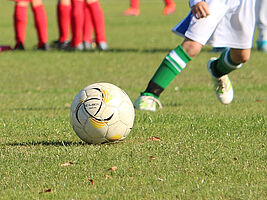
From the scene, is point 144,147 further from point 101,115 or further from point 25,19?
point 25,19

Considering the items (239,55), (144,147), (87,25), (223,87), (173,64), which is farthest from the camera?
(87,25)

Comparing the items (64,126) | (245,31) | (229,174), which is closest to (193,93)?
(245,31)

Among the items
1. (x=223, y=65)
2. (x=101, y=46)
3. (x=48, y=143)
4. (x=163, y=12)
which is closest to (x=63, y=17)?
(x=101, y=46)

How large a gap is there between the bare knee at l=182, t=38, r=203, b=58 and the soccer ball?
4.61 ft

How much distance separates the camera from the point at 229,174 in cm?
405

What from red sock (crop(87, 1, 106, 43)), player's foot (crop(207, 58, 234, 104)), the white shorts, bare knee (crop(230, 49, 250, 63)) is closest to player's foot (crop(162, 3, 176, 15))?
red sock (crop(87, 1, 106, 43))

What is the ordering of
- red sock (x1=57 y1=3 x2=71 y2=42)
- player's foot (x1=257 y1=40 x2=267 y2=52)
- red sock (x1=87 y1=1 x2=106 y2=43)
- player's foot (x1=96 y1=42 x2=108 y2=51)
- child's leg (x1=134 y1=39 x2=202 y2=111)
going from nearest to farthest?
child's leg (x1=134 y1=39 x2=202 y2=111) → player's foot (x1=257 y1=40 x2=267 y2=52) → red sock (x1=87 y1=1 x2=106 y2=43) → player's foot (x1=96 y1=42 x2=108 y2=51) → red sock (x1=57 y1=3 x2=71 y2=42)

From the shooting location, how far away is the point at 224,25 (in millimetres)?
6305

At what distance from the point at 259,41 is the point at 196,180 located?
10.7m

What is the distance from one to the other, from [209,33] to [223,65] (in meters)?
0.95

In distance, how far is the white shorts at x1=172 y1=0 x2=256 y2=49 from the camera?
20.2ft

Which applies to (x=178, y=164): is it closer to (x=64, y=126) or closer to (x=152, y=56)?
(x=64, y=126)

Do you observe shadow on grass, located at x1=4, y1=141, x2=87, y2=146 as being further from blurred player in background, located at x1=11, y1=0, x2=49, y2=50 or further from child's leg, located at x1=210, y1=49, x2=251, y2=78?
blurred player in background, located at x1=11, y1=0, x2=49, y2=50

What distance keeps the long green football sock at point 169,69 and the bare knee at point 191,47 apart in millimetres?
37
